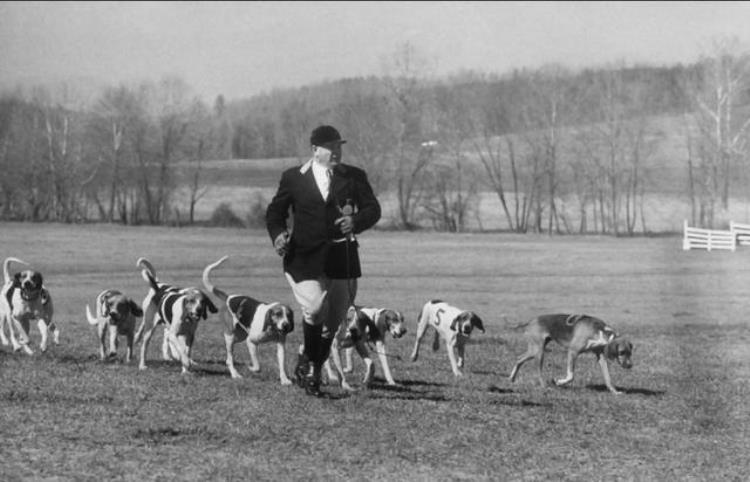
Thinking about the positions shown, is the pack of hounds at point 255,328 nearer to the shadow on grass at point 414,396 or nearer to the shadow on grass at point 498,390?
the shadow on grass at point 414,396

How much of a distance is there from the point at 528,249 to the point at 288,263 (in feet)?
153

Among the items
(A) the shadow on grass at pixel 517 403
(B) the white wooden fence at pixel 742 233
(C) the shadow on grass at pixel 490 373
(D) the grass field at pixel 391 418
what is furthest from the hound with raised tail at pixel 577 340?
(B) the white wooden fence at pixel 742 233

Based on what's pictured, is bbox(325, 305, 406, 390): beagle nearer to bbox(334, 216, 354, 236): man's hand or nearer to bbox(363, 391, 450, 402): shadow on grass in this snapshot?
bbox(363, 391, 450, 402): shadow on grass

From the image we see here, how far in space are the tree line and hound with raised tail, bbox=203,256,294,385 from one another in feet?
209

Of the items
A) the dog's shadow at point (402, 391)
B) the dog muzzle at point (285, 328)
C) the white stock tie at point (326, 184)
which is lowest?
the dog's shadow at point (402, 391)

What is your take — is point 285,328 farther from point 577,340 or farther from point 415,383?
point 577,340

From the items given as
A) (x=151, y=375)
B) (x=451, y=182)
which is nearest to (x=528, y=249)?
(x=451, y=182)

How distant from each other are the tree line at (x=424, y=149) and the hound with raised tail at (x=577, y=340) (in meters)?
62.9

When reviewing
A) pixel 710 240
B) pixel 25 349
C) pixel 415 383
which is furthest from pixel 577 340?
pixel 710 240

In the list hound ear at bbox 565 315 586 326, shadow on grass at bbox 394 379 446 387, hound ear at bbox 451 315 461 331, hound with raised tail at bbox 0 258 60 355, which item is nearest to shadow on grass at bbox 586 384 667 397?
hound ear at bbox 565 315 586 326

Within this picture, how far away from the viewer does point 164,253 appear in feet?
164

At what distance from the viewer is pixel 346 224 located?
31.7 ft

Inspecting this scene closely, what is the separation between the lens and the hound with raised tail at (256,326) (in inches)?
442

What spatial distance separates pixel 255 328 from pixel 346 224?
2.32m
